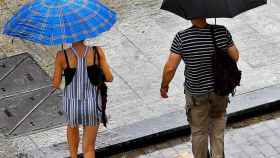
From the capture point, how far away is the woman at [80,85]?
5.59 m

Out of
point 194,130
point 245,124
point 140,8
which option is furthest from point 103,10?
point 140,8

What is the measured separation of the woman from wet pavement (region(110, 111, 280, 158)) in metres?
1.02

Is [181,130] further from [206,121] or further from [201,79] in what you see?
[201,79]

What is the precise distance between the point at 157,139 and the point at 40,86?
5.76 ft

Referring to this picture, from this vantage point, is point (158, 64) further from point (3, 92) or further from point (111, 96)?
point (3, 92)

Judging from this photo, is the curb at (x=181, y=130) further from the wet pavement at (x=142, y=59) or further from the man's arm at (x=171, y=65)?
the man's arm at (x=171, y=65)

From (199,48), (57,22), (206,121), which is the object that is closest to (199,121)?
(206,121)

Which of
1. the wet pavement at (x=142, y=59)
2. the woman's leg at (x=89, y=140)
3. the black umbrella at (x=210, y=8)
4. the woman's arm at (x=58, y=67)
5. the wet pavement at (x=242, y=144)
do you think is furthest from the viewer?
the wet pavement at (x=142, y=59)

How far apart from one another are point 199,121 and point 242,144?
1.12 meters

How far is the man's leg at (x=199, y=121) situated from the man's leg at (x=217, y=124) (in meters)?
Answer: 0.08

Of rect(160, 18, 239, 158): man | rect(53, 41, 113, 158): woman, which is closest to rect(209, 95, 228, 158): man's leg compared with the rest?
rect(160, 18, 239, 158): man

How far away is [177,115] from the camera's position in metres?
7.21

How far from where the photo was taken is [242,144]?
6.84 m

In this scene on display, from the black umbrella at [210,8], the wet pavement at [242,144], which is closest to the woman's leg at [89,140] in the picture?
the wet pavement at [242,144]
